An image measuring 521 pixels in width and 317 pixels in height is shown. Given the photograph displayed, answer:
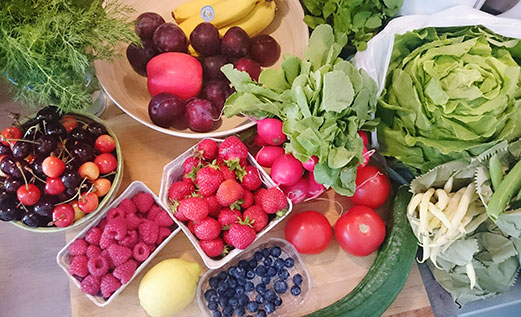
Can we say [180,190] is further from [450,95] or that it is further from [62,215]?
[450,95]

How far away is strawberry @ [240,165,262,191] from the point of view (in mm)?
830

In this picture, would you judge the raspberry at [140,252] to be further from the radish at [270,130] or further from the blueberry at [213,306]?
the radish at [270,130]

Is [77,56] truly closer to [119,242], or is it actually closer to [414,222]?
[119,242]

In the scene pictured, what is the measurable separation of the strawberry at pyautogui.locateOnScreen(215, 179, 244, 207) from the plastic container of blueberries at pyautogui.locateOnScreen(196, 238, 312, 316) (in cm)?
15

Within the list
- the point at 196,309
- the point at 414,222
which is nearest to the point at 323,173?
the point at 414,222

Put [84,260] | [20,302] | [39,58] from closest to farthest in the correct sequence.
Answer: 1. [39,58]
2. [84,260]
3. [20,302]

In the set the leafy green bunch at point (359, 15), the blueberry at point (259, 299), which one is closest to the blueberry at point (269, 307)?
the blueberry at point (259, 299)

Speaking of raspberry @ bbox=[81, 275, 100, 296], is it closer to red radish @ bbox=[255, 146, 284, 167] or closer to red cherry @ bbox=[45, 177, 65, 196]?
red cherry @ bbox=[45, 177, 65, 196]

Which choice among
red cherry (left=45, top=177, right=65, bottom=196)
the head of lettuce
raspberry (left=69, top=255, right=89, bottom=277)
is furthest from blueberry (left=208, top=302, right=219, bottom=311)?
the head of lettuce

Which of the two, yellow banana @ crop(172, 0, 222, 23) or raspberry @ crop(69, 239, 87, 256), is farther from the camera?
yellow banana @ crop(172, 0, 222, 23)

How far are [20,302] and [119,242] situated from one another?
0.48m

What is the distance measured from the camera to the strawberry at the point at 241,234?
0.78m

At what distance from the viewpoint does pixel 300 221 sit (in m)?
0.88

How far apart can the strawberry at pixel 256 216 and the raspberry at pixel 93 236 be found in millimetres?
272
